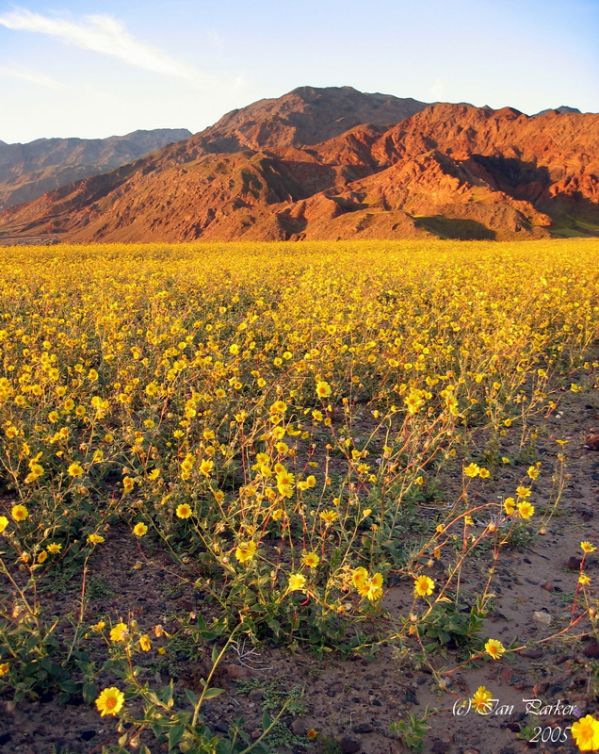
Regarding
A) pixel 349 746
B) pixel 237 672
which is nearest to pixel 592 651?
pixel 349 746

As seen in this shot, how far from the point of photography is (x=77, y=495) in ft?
9.05

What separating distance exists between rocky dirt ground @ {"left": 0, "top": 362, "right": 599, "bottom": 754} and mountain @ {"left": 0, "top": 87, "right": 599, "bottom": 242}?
3100 centimetres

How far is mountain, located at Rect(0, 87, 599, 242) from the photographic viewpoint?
1467 inches

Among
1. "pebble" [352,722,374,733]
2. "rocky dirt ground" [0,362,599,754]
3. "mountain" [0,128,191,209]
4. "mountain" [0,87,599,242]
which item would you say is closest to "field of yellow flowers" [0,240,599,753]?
"rocky dirt ground" [0,362,599,754]

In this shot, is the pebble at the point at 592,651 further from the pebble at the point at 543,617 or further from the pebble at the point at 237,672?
the pebble at the point at 237,672

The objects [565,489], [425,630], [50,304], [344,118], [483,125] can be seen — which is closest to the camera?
[425,630]

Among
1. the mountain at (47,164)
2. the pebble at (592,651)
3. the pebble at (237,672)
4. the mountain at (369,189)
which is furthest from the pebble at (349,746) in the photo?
the mountain at (47,164)

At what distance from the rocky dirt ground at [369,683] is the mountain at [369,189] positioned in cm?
3100

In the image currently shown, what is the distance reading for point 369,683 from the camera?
6.61 feet

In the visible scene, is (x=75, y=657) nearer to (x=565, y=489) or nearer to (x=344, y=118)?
(x=565, y=489)

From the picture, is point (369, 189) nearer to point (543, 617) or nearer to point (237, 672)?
point (543, 617)

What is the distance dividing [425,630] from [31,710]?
141cm

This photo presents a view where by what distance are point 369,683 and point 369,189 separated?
4878 cm

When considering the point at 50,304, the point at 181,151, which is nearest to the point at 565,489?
the point at 50,304
